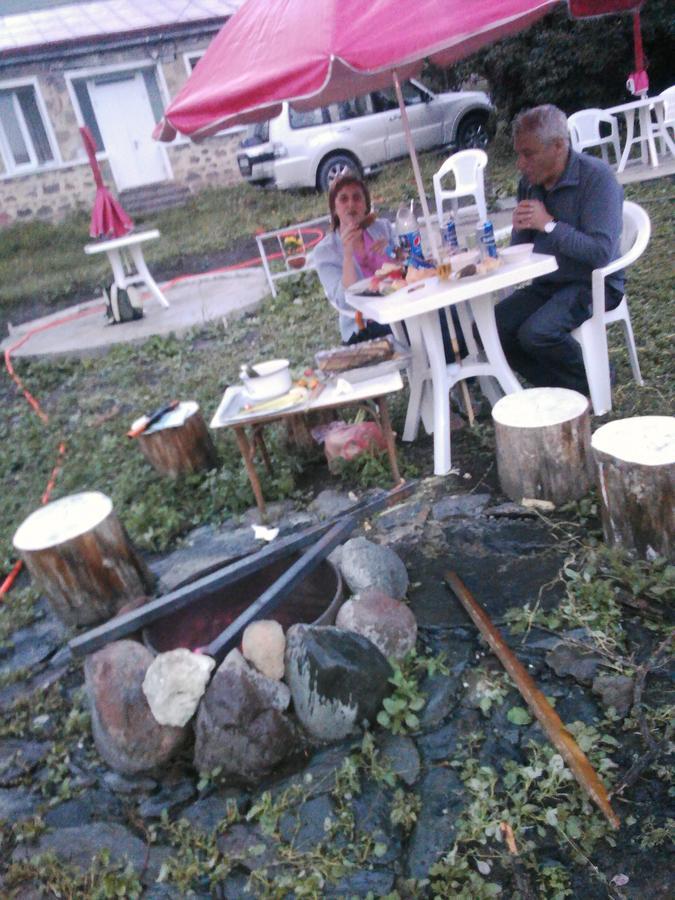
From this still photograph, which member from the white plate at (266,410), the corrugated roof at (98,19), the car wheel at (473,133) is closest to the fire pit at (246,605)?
the white plate at (266,410)

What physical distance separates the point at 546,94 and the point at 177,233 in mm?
7114

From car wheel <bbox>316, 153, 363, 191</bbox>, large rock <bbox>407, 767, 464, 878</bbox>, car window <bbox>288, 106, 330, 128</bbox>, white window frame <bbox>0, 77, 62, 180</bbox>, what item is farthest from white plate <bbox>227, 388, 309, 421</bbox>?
white window frame <bbox>0, 77, 62, 180</bbox>

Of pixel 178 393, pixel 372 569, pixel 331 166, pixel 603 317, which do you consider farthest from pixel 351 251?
pixel 331 166

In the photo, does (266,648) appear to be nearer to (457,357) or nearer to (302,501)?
(302,501)

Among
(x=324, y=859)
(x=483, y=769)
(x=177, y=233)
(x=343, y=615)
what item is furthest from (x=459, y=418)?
(x=177, y=233)

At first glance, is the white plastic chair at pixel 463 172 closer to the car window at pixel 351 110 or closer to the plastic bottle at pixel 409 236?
the plastic bottle at pixel 409 236

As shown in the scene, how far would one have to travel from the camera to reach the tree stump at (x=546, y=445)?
3.42 m

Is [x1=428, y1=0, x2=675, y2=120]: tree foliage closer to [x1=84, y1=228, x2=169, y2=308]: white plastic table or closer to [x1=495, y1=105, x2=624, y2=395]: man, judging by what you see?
[x1=84, y1=228, x2=169, y2=308]: white plastic table

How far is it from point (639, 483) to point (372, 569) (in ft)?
3.59

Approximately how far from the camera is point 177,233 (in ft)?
→ 46.5

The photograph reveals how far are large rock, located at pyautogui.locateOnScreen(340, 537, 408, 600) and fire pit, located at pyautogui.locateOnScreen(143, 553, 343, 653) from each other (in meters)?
0.11

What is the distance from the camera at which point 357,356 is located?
404 cm

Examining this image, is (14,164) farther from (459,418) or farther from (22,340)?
(459,418)

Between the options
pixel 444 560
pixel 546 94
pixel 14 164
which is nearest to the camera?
pixel 444 560
